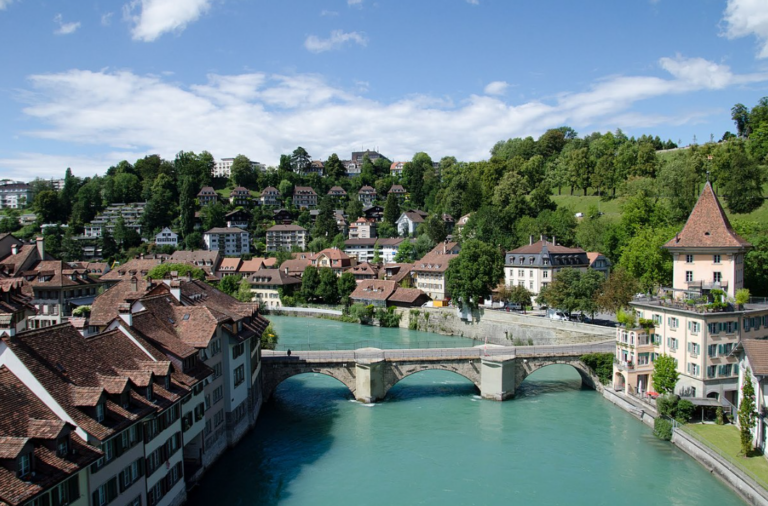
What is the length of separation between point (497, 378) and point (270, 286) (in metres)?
49.7

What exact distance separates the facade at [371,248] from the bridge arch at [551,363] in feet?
205

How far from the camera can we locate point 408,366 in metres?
40.3

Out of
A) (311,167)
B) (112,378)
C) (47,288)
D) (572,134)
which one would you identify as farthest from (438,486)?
(311,167)

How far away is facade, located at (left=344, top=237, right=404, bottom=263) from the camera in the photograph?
105438mm

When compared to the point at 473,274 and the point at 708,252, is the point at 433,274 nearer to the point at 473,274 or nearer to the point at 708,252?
the point at 473,274

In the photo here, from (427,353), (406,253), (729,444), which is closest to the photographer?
(729,444)

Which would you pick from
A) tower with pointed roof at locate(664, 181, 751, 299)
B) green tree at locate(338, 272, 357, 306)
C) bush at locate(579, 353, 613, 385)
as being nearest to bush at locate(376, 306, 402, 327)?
green tree at locate(338, 272, 357, 306)

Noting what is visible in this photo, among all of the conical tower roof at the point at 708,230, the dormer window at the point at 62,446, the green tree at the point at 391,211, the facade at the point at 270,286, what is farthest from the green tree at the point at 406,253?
the dormer window at the point at 62,446

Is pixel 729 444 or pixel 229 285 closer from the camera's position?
pixel 729 444

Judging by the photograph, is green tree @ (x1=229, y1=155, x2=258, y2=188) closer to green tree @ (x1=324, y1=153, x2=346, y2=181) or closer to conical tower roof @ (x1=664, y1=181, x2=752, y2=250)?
green tree @ (x1=324, y1=153, x2=346, y2=181)

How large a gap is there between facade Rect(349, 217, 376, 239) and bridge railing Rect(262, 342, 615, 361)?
7746 centimetres

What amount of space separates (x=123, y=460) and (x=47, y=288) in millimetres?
38550

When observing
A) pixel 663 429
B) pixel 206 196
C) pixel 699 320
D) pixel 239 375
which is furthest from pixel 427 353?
pixel 206 196

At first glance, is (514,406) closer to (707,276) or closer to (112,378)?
(707,276)
